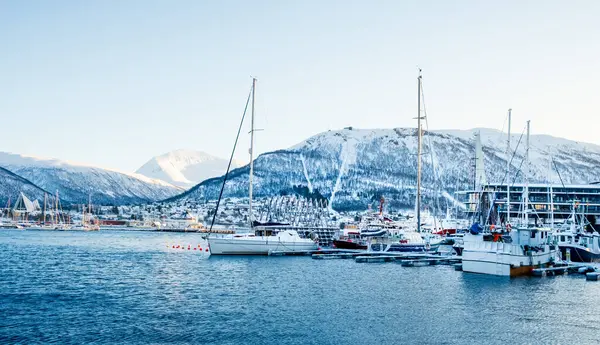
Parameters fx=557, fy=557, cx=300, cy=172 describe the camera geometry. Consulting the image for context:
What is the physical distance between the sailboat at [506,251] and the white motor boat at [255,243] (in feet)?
106

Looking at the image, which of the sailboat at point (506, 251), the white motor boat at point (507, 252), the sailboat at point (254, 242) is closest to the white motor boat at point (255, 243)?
the sailboat at point (254, 242)

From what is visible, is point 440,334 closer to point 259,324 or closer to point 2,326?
point 259,324

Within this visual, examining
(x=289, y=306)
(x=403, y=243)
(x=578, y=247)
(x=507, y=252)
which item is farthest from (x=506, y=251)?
(x=403, y=243)

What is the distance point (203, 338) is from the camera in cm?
3309

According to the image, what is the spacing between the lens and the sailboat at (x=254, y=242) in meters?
84.8

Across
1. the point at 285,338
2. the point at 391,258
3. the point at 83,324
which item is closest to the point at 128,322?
the point at 83,324

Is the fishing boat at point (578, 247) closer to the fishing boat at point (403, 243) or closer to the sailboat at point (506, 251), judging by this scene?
the sailboat at point (506, 251)

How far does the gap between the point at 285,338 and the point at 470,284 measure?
29.4 metres

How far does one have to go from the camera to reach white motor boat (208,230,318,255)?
3339 inches

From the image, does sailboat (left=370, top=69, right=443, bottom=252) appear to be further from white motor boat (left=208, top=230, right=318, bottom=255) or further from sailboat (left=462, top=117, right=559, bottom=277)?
sailboat (left=462, top=117, right=559, bottom=277)

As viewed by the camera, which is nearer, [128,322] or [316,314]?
[128,322]

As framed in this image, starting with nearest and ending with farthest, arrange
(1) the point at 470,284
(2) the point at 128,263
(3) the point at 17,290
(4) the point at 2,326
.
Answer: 1. (4) the point at 2,326
2. (3) the point at 17,290
3. (1) the point at 470,284
4. (2) the point at 128,263

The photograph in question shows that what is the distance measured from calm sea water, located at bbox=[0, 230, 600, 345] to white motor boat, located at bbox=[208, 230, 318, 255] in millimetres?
13556

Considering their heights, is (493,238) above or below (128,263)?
above
